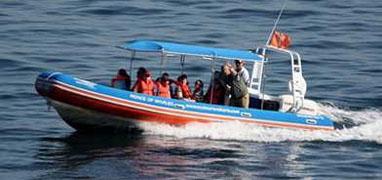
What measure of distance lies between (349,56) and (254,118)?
46.3 feet

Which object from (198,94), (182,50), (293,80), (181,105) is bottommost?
(181,105)

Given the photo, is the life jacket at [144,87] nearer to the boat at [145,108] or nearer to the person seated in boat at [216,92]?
the boat at [145,108]

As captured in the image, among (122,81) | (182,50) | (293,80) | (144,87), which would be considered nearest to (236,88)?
(182,50)

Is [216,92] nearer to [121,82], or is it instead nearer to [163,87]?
[163,87]

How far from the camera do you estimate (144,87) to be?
89.7 feet

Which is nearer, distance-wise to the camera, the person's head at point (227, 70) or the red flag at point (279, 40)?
the person's head at point (227, 70)

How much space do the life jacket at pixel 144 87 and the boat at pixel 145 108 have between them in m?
0.37

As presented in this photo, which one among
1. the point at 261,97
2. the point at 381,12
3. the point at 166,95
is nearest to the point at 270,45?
the point at 261,97

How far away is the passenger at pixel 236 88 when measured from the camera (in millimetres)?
28047

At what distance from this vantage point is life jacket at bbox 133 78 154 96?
89.6 ft

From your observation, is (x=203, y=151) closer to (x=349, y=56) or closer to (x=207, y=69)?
(x=207, y=69)

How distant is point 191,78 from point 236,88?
330 inches

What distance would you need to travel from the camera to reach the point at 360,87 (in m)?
35.8

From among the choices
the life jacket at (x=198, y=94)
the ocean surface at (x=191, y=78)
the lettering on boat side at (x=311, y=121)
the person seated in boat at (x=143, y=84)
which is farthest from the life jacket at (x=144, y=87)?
the lettering on boat side at (x=311, y=121)
